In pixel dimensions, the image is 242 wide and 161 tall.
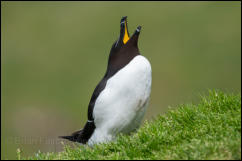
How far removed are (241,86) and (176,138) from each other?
1208 centimetres

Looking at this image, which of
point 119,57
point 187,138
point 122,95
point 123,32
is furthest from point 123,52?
point 187,138

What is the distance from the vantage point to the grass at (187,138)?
5473 millimetres

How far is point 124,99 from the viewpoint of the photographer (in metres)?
6.76

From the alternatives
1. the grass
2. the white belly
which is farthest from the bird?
the grass

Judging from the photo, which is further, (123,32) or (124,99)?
(123,32)

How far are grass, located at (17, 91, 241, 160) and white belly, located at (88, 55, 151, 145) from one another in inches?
11.1

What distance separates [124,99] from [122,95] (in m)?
0.06

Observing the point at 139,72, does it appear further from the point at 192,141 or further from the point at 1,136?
the point at 1,136

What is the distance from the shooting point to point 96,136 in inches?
282

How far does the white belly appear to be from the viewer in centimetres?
671

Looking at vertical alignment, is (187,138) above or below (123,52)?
below

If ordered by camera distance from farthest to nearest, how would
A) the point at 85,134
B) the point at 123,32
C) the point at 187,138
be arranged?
the point at 85,134, the point at 123,32, the point at 187,138

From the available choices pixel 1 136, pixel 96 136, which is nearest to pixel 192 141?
pixel 96 136

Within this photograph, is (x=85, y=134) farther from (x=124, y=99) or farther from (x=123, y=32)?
(x=123, y=32)
